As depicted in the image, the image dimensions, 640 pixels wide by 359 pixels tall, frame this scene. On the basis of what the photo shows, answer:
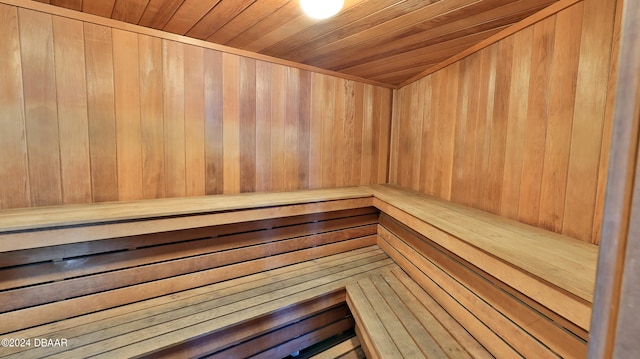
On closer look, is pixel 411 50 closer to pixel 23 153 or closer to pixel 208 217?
pixel 208 217

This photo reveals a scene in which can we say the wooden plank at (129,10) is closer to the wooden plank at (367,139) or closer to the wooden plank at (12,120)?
the wooden plank at (12,120)

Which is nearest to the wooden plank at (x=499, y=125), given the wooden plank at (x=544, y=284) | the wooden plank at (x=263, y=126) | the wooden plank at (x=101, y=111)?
the wooden plank at (x=544, y=284)

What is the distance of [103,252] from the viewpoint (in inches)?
51.2

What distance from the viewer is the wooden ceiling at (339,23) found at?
47.9 inches

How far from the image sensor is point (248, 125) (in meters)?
1.87

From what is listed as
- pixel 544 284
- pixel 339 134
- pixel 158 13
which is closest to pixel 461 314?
pixel 544 284

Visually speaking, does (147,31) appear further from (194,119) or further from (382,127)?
(382,127)

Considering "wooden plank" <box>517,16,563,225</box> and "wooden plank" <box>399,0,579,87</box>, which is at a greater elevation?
"wooden plank" <box>399,0,579,87</box>

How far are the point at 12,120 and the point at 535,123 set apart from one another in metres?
2.61

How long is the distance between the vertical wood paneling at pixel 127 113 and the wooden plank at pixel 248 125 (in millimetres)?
621

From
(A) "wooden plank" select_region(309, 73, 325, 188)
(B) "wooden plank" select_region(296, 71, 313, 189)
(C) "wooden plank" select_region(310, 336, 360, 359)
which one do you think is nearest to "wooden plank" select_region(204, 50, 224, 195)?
(B) "wooden plank" select_region(296, 71, 313, 189)

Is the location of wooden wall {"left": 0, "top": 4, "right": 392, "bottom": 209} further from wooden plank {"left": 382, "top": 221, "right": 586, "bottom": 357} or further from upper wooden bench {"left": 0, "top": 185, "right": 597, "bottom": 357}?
wooden plank {"left": 382, "top": 221, "right": 586, "bottom": 357}

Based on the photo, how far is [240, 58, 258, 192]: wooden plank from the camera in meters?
1.83

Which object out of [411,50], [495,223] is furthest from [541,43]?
[495,223]
